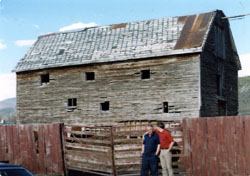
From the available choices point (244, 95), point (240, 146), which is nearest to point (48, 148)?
point (240, 146)

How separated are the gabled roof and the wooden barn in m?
0.07

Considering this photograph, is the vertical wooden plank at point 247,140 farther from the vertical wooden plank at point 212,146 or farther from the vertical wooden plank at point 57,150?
the vertical wooden plank at point 57,150

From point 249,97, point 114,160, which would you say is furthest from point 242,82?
point 114,160

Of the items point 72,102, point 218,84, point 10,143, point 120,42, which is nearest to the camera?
point 10,143

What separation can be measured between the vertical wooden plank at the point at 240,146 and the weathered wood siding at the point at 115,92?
13.2 meters

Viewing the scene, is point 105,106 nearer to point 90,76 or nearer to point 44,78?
point 90,76

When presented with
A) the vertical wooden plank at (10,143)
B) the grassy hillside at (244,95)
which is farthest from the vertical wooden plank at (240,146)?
the grassy hillside at (244,95)

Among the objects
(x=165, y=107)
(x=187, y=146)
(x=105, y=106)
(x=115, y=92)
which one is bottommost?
(x=187, y=146)

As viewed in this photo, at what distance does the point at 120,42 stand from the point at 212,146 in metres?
17.7

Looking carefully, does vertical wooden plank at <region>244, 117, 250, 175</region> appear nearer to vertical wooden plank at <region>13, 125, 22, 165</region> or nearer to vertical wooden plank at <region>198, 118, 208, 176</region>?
vertical wooden plank at <region>198, 118, 208, 176</region>

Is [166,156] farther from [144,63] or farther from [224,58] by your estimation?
[224,58]

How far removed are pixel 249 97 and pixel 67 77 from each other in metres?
130

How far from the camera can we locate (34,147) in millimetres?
16859

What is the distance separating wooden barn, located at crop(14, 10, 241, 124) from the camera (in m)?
26.7
